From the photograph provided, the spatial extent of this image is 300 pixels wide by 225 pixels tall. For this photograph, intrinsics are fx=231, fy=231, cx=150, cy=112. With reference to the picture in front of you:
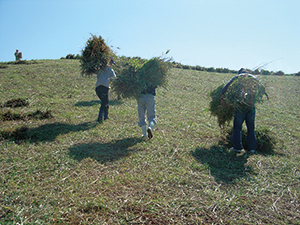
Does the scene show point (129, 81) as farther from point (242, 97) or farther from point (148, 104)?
point (242, 97)

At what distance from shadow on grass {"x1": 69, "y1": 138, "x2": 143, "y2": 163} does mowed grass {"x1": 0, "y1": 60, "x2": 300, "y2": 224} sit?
0.02 meters

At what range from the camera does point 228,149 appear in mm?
6066

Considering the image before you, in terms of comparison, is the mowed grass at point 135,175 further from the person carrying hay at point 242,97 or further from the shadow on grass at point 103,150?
the person carrying hay at point 242,97

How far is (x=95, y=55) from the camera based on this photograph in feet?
23.7

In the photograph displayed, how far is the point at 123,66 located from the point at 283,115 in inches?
384

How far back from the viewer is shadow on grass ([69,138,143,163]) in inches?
196

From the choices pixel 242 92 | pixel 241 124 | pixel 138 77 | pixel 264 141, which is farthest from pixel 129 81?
pixel 264 141

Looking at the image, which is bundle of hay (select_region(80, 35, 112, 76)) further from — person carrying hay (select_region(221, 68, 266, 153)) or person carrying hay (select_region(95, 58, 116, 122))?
person carrying hay (select_region(221, 68, 266, 153))

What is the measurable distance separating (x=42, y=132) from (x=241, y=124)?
5.13 metres

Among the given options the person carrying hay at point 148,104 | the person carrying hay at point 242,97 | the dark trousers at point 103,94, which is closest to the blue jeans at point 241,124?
the person carrying hay at point 242,97

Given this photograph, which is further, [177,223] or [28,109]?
[28,109]

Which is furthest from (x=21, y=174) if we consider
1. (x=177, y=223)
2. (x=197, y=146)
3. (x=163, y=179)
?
(x=197, y=146)

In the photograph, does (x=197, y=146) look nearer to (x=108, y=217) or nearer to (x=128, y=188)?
(x=128, y=188)

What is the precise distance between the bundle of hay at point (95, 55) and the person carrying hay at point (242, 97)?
12.7 ft
